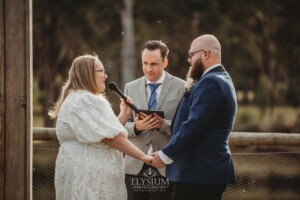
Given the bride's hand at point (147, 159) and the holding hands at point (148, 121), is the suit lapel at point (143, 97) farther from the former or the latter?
the bride's hand at point (147, 159)

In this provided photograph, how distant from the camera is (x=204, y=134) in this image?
4.43 meters

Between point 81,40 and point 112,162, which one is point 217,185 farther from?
point 81,40

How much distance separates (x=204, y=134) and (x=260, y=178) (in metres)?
1.90

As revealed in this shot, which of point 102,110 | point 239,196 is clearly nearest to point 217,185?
point 102,110

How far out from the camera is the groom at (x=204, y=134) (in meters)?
4.36

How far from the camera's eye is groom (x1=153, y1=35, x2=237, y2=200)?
4.36 meters

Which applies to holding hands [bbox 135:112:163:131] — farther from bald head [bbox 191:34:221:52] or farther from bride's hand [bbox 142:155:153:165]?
bald head [bbox 191:34:221:52]

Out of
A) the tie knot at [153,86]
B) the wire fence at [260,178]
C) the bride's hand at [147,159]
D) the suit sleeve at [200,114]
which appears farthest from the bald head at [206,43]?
the wire fence at [260,178]

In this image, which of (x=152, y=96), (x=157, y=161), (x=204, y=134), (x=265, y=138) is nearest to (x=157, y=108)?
(x=152, y=96)

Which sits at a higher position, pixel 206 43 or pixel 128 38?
pixel 128 38

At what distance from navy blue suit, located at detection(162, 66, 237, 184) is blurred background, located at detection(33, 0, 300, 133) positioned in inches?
647

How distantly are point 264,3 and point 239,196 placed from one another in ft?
56.0

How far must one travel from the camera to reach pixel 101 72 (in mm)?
4848

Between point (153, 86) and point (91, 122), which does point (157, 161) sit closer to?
point (91, 122)
